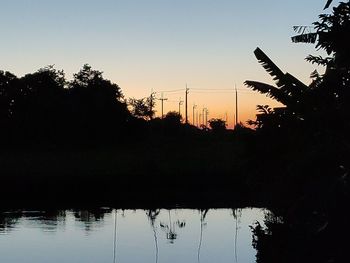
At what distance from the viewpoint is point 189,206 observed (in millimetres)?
26078

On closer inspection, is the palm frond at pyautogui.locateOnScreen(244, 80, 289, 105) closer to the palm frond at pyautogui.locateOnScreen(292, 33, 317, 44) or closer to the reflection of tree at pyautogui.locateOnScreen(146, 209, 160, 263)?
the palm frond at pyautogui.locateOnScreen(292, 33, 317, 44)

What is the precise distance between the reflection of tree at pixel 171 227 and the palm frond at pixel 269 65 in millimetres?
7399

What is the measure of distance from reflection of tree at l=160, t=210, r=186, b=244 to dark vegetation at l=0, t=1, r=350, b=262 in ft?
7.96

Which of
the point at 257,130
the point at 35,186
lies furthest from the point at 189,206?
the point at 257,130

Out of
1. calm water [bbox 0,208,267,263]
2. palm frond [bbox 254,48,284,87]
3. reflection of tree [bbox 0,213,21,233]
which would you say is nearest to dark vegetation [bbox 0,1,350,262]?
palm frond [bbox 254,48,284,87]

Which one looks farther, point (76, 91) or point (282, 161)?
point (76, 91)

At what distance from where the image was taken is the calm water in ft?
45.3

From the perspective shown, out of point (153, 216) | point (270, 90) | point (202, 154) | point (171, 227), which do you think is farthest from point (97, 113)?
point (270, 90)

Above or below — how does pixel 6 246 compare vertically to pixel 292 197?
below

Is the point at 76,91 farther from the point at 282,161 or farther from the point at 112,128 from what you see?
the point at 282,161

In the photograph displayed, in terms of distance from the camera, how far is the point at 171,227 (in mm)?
18984

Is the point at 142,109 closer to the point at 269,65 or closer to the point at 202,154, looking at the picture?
the point at 202,154

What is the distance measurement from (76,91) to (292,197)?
63.3 meters

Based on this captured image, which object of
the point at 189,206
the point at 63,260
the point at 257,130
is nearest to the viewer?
the point at 257,130
